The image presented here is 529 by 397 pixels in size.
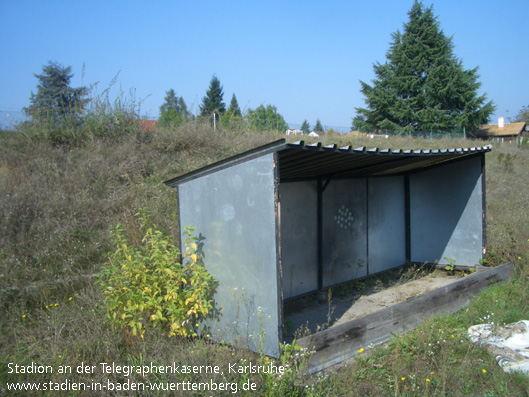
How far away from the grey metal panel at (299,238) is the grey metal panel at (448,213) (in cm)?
301

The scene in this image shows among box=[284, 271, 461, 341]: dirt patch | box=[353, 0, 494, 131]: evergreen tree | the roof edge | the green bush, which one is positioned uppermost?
box=[353, 0, 494, 131]: evergreen tree

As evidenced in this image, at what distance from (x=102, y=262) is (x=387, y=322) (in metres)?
4.41

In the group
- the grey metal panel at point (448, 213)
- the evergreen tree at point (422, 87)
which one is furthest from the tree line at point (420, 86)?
the grey metal panel at point (448, 213)

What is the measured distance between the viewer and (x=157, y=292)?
475 cm

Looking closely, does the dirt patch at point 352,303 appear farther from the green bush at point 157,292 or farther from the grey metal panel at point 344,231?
the green bush at point 157,292

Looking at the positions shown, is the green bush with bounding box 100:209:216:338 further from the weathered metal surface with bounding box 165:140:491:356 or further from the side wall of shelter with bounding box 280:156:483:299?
the side wall of shelter with bounding box 280:156:483:299

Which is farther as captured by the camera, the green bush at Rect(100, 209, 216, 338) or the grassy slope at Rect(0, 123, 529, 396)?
→ the green bush at Rect(100, 209, 216, 338)

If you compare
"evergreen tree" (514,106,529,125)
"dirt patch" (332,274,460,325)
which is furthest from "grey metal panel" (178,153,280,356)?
"evergreen tree" (514,106,529,125)

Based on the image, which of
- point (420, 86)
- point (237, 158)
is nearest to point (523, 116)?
point (420, 86)

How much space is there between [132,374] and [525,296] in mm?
6037

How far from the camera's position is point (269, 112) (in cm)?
4350

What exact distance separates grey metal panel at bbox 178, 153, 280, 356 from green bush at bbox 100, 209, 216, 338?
0.24 metres

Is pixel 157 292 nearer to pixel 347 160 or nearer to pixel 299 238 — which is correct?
pixel 299 238

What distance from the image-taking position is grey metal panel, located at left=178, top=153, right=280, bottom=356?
4371 mm
